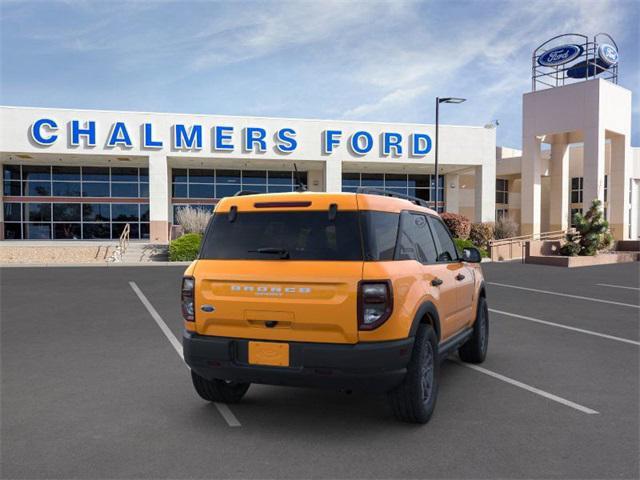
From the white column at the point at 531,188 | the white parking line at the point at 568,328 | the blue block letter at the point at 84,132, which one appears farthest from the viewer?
the white column at the point at 531,188

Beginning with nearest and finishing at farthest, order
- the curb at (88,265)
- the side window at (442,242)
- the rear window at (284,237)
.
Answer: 1. the rear window at (284,237)
2. the side window at (442,242)
3. the curb at (88,265)

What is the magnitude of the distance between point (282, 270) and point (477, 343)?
3266 millimetres

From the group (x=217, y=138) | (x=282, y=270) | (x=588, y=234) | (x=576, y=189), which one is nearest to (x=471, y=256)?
(x=282, y=270)

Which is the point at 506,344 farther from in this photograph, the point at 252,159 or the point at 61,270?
the point at 252,159

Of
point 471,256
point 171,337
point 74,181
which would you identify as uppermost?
point 74,181

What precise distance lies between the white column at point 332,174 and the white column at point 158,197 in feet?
30.2

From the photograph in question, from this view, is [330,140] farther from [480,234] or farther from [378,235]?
[378,235]

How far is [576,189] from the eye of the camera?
43656 millimetres

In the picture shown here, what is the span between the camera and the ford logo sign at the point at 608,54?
107 feet

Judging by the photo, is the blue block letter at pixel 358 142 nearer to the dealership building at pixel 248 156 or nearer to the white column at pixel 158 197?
the dealership building at pixel 248 156

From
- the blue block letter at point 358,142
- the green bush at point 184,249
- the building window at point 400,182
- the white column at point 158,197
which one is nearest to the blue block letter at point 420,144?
the blue block letter at point 358,142

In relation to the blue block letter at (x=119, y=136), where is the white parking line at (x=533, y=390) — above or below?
below

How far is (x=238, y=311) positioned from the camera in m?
4.27

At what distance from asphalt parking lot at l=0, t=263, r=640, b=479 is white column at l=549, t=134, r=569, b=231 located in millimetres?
28470
